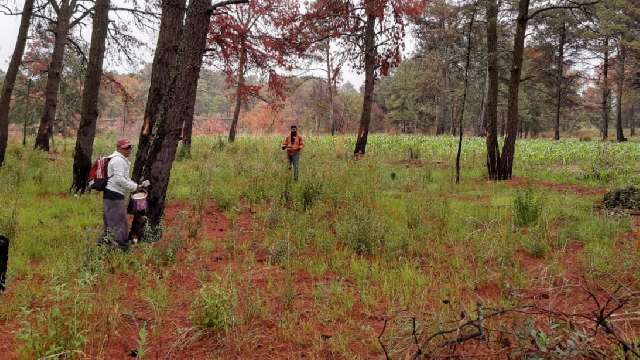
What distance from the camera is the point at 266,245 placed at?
6328 millimetres

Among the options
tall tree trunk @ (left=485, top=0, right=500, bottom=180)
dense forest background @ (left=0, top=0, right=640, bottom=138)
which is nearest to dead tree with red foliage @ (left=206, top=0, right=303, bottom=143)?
dense forest background @ (left=0, top=0, right=640, bottom=138)

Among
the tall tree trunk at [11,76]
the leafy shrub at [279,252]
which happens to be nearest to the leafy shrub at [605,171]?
the leafy shrub at [279,252]

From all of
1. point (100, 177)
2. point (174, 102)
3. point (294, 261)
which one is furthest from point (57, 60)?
point (294, 261)

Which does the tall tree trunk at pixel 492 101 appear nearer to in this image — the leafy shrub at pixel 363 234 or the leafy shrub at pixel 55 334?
the leafy shrub at pixel 363 234

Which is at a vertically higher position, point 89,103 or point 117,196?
point 89,103

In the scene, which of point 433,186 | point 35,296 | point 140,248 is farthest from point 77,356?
point 433,186

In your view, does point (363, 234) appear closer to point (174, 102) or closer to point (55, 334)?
point (174, 102)

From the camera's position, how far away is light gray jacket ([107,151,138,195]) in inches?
242

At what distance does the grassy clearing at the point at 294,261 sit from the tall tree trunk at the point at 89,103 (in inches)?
23.3

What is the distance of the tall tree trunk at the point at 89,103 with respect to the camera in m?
9.87

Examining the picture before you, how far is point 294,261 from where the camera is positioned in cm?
556

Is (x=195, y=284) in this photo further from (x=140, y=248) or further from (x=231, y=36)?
(x=231, y=36)

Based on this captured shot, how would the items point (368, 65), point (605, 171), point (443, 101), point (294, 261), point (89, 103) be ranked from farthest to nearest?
point (443, 101), point (368, 65), point (605, 171), point (89, 103), point (294, 261)

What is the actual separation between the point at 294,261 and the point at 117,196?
2724mm
